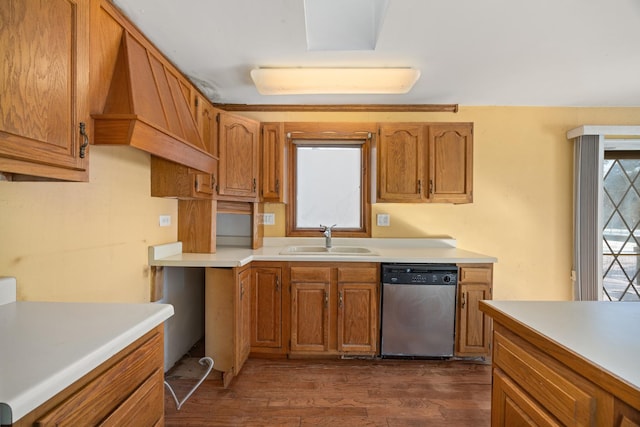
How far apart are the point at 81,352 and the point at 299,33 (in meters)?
1.74

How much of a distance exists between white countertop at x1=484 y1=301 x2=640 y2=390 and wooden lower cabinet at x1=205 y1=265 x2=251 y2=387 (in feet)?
5.00

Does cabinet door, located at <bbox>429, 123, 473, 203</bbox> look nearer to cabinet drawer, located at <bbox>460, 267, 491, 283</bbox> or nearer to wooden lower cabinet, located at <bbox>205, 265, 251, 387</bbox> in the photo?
cabinet drawer, located at <bbox>460, 267, 491, 283</bbox>

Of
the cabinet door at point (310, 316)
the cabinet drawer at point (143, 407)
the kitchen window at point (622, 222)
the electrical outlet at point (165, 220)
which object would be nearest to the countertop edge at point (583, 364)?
the cabinet drawer at point (143, 407)

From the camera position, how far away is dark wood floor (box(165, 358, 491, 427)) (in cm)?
164

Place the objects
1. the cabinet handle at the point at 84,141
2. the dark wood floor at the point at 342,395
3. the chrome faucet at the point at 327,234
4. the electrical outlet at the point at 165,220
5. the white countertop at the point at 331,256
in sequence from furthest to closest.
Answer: the chrome faucet at the point at 327,234
the electrical outlet at the point at 165,220
the white countertop at the point at 331,256
the dark wood floor at the point at 342,395
the cabinet handle at the point at 84,141

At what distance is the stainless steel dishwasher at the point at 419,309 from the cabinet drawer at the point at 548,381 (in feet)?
3.74

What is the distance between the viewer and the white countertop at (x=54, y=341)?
A: 21.6 inches

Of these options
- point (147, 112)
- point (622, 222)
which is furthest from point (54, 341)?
point (622, 222)

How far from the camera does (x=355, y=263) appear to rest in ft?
7.36

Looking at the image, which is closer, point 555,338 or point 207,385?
point 555,338

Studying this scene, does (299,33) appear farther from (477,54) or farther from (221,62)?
(477,54)

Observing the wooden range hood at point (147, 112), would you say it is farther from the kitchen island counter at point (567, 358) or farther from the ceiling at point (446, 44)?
the kitchen island counter at point (567, 358)

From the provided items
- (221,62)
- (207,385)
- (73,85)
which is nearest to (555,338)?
(73,85)

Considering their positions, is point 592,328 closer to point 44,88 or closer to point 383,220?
point 44,88
